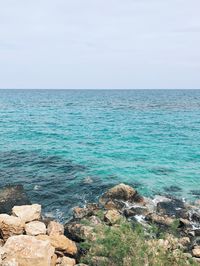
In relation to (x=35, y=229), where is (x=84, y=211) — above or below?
below

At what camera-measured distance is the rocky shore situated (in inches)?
560

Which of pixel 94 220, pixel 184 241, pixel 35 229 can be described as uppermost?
pixel 35 229

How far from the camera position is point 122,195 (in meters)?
26.5

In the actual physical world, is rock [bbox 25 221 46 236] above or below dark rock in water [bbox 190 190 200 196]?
above

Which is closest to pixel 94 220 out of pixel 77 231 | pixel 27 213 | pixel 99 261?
pixel 77 231

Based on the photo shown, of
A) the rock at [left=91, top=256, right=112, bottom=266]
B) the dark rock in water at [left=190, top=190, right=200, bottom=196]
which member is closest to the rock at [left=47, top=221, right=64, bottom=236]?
the rock at [left=91, top=256, right=112, bottom=266]

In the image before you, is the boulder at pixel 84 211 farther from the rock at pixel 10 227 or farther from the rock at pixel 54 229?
the rock at pixel 10 227

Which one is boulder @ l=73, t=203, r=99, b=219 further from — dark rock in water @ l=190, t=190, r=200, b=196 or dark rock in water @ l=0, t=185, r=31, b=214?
dark rock in water @ l=190, t=190, r=200, b=196

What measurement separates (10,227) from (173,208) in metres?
12.2

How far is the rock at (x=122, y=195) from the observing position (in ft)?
86.4

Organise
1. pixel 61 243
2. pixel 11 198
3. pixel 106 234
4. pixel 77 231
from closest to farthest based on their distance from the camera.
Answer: pixel 106 234 < pixel 61 243 < pixel 77 231 < pixel 11 198

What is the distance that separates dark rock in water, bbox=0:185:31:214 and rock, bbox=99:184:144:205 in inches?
225

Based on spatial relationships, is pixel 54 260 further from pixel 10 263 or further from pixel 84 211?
pixel 84 211

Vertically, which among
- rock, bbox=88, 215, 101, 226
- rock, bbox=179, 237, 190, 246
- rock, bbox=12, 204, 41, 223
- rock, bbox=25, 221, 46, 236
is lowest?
rock, bbox=179, 237, 190, 246
